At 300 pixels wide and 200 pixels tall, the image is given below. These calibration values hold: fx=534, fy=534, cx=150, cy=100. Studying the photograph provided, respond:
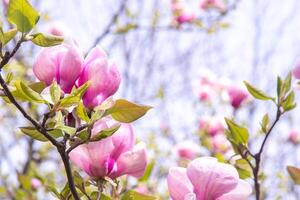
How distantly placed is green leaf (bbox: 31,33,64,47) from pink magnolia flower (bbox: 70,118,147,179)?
0.42ft

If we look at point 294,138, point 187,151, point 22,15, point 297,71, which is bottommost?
point 294,138

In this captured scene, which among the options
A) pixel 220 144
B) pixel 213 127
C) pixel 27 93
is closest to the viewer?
pixel 27 93

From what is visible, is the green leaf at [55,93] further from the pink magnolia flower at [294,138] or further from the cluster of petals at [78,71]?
the pink magnolia flower at [294,138]

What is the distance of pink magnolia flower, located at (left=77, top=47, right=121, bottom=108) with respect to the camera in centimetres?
72

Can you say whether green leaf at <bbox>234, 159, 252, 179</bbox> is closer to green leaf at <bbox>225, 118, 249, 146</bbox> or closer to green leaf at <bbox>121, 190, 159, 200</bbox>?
green leaf at <bbox>225, 118, 249, 146</bbox>

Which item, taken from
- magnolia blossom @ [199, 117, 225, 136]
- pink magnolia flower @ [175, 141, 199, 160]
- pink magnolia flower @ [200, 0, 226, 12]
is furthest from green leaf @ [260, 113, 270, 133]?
pink magnolia flower @ [200, 0, 226, 12]

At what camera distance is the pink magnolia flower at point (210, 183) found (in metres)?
0.69

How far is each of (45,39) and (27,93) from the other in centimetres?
8

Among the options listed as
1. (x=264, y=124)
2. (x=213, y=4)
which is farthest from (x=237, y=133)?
(x=213, y=4)

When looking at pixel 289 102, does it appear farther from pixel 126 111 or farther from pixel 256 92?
pixel 126 111

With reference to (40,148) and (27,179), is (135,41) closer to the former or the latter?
(40,148)

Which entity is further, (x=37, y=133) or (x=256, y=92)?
(x=256, y=92)

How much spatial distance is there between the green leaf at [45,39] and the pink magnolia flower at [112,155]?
13 centimetres

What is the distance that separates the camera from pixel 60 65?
71 cm
